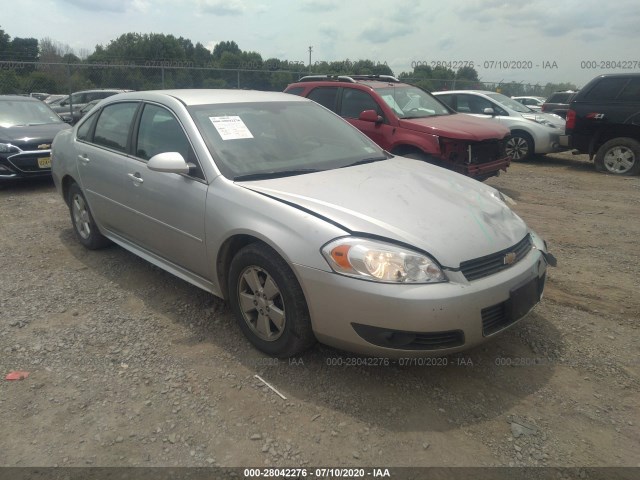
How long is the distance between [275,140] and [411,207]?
4.10 ft

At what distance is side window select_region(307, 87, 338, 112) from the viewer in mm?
7699

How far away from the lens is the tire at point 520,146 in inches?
421

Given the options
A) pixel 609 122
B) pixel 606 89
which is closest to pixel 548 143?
pixel 609 122

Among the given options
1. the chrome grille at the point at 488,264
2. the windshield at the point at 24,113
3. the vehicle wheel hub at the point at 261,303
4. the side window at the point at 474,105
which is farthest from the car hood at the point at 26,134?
the side window at the point at 474,105

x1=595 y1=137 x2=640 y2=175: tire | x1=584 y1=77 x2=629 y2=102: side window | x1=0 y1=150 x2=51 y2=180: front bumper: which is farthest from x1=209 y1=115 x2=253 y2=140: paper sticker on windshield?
x1=595 y1=137 x2=640 y2=175: tire

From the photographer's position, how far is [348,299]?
8.24 ft

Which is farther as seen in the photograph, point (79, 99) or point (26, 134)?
point (79, 99)

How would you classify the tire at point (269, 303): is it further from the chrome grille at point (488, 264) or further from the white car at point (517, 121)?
the white car at point (517, 121)

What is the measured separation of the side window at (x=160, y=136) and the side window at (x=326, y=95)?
4.18 metres

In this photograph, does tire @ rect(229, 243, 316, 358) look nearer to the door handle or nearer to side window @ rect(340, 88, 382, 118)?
the door handle

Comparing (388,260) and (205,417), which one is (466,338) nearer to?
(388,260)

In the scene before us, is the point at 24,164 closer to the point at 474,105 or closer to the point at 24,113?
the point at 24,113

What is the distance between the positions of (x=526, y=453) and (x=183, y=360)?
1.99m

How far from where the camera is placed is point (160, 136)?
12.2ft
